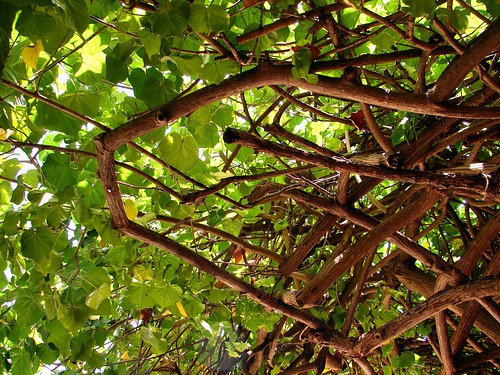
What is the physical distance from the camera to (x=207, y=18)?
93 cm

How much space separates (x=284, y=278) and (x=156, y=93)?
3.07 feet

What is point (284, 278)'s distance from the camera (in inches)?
74.7

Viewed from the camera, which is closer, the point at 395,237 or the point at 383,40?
the point at 383,40

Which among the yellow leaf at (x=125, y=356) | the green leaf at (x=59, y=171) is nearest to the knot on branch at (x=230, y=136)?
the green leaf at (x=59, y=171)

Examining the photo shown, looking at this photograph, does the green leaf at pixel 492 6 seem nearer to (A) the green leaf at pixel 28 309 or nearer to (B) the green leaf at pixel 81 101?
(B) the green leaf at pixel 81 101

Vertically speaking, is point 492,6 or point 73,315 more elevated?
point 492,6

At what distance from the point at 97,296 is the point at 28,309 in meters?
0.32

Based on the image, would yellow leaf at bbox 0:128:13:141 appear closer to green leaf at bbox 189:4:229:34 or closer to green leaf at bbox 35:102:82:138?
green leaf at bbox 35:102:82:138

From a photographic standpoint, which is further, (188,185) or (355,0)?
(188,185)

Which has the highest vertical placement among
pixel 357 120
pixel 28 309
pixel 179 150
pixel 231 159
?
pixel 357 120

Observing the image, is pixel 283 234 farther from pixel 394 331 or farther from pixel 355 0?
pixel 355 0

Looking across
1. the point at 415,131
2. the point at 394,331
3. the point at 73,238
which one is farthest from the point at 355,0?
the point at 73,238

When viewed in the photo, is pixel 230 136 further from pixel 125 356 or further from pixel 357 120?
pixel 125 356

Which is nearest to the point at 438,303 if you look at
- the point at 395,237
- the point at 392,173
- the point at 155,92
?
the point at 395,237
